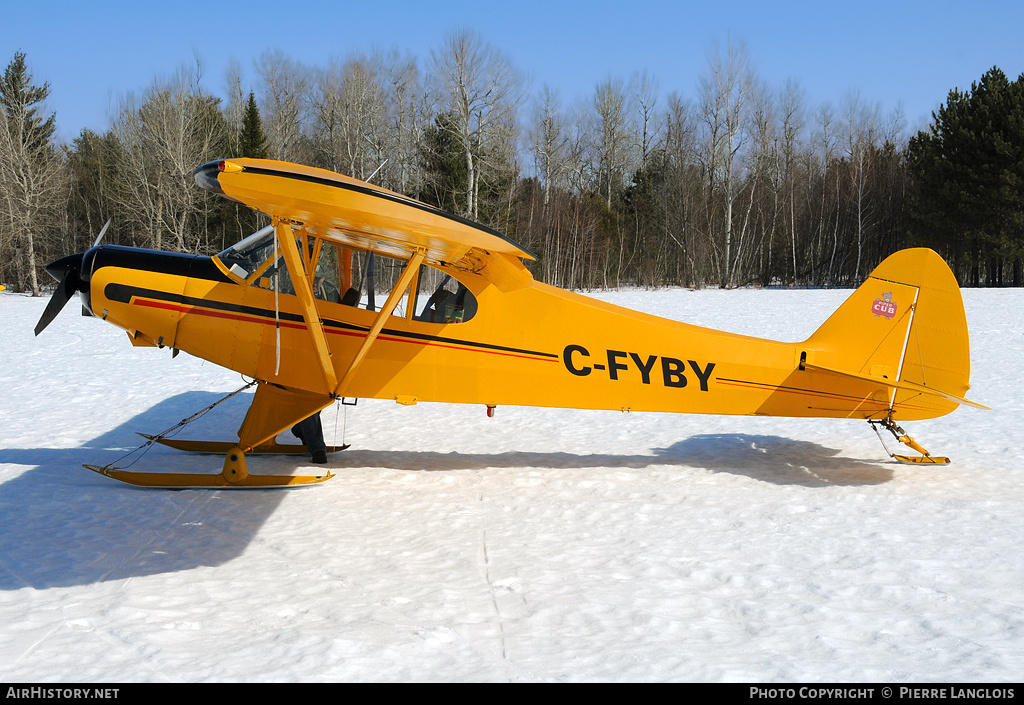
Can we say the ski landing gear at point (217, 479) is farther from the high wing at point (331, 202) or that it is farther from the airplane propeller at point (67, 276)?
the high wing at point (331, 202)

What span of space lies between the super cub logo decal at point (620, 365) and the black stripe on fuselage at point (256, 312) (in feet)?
0.62

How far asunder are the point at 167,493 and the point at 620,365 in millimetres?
4253

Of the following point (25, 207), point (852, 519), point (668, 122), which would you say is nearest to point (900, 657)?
point (852, 519)

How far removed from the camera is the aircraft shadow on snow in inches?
179

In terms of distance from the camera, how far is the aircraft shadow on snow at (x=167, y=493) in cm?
454

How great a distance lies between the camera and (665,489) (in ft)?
20.8

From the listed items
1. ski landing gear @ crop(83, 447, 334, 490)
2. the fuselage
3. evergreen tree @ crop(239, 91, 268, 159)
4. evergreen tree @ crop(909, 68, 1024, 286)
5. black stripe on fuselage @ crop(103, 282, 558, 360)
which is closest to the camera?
ski landing gear @ crop(83, 447, 334, 490)

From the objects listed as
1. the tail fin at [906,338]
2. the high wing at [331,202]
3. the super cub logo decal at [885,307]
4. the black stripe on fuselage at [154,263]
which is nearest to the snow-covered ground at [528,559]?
the tail fin at [906,338]

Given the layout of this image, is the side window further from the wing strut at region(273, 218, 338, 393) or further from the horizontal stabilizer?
the horizontal stabilizer

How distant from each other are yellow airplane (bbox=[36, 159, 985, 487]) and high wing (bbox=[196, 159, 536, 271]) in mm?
1049

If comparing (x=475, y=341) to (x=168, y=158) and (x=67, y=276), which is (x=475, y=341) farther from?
(x=168, y=158)

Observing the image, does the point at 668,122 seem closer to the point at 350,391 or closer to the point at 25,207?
the point at 25,207

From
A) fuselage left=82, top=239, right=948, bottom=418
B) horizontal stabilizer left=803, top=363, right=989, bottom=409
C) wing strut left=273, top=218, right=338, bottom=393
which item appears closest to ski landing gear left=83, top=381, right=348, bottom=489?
fuselage left=82, top=239, right=948, bottom=418

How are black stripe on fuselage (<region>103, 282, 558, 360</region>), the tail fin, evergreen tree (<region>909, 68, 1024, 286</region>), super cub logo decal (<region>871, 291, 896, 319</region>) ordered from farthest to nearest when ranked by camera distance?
1. evergreen tree (<region>909, 68, 1024, 286</region>)
2. super cub logo decal (<region>871, 291, 896, 319</region>)
3. the tail fin
4. black stripe on fuselage (<region>103, 282, 558, 360</region>)
